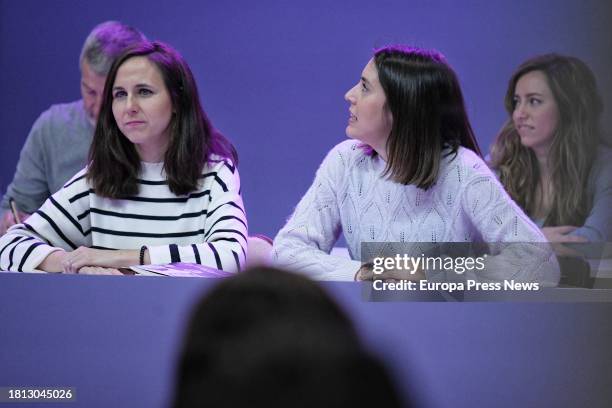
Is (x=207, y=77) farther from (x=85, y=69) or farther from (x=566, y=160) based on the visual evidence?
(x=566, y=160)

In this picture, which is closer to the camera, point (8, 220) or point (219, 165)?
point (219, 165)

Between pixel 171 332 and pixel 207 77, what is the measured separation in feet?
3.53

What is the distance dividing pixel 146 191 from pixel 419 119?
91cm

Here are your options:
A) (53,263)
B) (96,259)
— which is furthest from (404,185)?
(53,263)

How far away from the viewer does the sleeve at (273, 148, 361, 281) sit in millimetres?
3320

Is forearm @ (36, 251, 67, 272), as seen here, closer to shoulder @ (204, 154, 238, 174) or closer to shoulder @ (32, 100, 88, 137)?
shoulder @ (204, 154, 238, 174)

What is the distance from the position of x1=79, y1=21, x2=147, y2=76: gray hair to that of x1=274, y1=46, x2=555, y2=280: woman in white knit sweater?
86 cm

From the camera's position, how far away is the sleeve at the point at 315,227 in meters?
3.32

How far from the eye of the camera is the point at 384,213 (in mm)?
3357

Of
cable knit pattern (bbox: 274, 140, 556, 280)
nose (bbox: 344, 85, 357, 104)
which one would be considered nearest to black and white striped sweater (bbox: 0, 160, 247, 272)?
cable knit pattern (bbox: 274, 140, 556, 280)

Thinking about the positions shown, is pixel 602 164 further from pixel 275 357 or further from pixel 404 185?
pixel 275 357

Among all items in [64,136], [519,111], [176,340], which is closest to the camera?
[176,340]

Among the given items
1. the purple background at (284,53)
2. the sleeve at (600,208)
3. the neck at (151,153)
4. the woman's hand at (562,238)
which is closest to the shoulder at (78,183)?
the neck at (151,153)

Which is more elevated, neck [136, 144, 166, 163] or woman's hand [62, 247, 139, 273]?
neck [136, 144, 166, 163]
